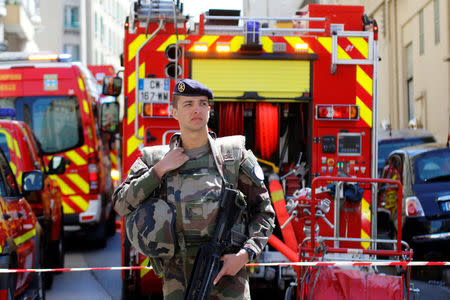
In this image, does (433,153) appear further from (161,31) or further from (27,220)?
(27,220)

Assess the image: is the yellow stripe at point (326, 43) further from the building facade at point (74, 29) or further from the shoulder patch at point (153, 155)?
the building facade at point (74, 29)

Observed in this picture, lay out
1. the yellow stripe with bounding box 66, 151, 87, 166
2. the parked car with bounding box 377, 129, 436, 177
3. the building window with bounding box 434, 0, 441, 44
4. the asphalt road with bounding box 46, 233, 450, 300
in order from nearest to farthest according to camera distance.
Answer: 1. the asphalt road with bounding box 46, 233, 450, 300
2. the yellow stripe with bounding box 66, 151, 87, 166
3. the parked car with bounding box 377, 129, 436, 177
4. the building window with bounding box 434, 0, 441, 44

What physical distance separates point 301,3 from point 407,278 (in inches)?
1140

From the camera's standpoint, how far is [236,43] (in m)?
7.12

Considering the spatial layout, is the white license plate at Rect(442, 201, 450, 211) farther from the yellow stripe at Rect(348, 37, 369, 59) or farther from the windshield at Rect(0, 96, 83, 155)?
the windshield at Rect(0, 96, 83, 155)

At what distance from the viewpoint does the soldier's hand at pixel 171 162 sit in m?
3.63

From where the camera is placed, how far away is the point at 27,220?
6.34m

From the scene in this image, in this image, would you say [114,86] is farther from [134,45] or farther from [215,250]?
[215,250]

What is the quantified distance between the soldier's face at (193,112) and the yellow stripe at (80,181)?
7.97 m

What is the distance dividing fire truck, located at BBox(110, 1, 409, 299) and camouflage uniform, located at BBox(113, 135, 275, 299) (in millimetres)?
3250

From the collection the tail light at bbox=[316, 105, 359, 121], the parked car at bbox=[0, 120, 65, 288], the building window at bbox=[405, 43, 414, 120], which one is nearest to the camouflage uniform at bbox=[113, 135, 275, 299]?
the tail light at bbox=[316, 105, 359, 121]

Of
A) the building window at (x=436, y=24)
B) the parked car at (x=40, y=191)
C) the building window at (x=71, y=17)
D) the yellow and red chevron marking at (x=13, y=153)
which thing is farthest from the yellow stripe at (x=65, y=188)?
the building window at (x=71, y=17)

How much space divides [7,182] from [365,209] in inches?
127

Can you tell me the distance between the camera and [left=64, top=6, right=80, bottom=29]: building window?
53.8 m
